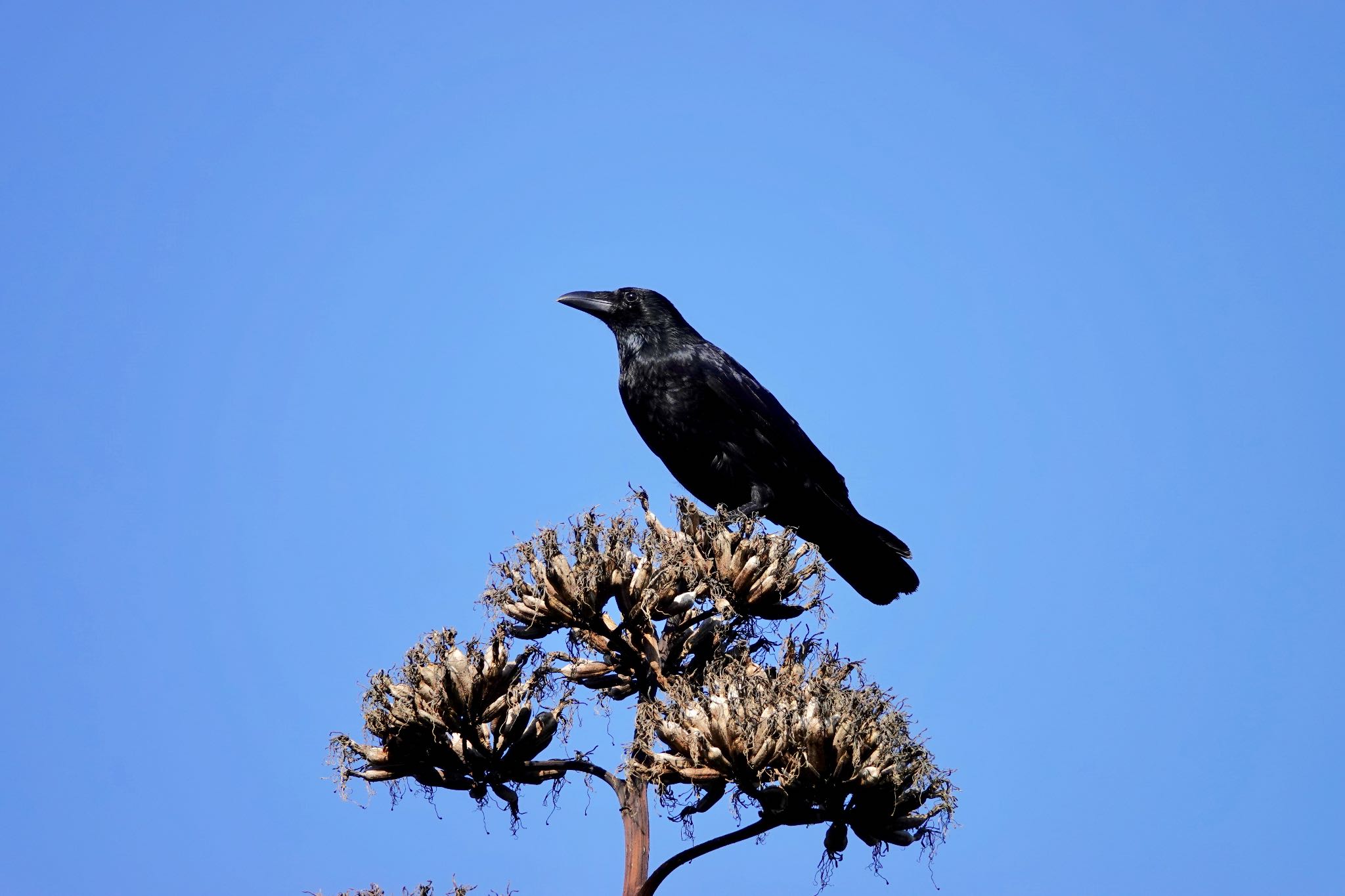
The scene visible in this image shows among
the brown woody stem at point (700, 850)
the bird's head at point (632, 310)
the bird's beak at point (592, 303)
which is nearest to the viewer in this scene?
the brown woody stem at point (700, 850)

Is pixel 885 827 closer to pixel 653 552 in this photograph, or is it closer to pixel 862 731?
pixel 862 731

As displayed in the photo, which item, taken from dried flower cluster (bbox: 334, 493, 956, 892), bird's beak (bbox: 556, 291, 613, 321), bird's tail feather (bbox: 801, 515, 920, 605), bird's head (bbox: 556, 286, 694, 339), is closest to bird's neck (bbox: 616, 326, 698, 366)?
bird's head (bbox: 556, 286, 694, 339)

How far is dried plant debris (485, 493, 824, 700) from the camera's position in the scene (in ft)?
12.8

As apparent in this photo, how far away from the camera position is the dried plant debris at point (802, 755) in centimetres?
348

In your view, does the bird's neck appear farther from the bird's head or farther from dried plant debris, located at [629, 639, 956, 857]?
dried plant debris, located at [629, 639, 956, 857]

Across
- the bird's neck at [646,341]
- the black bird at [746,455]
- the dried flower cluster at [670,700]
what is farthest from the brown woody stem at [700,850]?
the bird's neck at [646,341]

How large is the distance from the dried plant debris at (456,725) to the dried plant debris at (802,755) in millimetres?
356

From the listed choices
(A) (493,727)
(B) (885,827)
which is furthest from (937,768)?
(A) (493,727)

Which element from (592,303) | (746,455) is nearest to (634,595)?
(746,455)

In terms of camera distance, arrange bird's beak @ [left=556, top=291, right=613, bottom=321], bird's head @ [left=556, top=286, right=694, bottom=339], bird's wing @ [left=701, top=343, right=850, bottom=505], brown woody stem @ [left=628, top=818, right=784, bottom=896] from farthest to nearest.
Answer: bird's beak @ [left=556, top=291, right=613, bottom=321] → bird's head @ [left=556, top=286, right=694, bottom=339] → bird's wing @ [left=701, top=343, right=850, bottom=505] → brown woody stem @ [left=628, top=818, right=784, bottom=896]

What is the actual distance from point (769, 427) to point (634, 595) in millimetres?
3070

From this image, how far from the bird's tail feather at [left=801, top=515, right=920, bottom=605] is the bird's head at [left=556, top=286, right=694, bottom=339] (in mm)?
1528

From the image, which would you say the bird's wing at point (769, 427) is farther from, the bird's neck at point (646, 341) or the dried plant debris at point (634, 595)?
the dried plant debris at point (634, 595)

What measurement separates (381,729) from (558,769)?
0.53 metres
